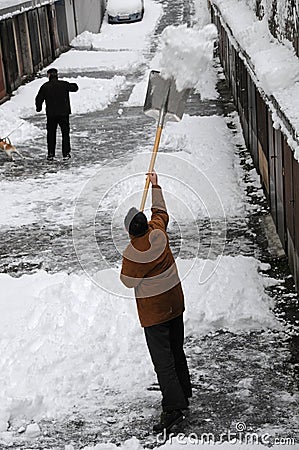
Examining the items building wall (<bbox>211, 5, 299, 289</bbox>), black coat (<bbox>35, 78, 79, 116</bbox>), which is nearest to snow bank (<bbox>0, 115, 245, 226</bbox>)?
building wall (<bbox>211, 5, 299, 289</bbox>)

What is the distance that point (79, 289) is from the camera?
8.22 metres

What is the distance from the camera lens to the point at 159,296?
19.0 feet

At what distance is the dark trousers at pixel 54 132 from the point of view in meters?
15.0

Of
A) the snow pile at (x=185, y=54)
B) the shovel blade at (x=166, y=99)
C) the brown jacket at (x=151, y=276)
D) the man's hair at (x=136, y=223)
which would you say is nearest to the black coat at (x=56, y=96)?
the snow pile at (x=185, y=54)

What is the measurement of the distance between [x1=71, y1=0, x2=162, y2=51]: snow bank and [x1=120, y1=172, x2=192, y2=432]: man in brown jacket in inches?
1043

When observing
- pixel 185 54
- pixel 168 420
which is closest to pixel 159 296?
pixel 168 420

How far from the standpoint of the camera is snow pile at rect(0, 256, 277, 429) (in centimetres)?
668

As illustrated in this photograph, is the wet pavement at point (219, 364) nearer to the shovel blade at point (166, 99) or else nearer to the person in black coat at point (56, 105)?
the shovel blade at point (166, 99)

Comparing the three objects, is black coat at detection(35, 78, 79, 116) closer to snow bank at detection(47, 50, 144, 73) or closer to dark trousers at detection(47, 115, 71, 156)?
dark trousers at detection(47, 115, 71, 156)

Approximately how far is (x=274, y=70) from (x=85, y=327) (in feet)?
11.8

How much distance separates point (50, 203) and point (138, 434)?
6.81m

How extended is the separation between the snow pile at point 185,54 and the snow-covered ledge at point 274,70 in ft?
2.74

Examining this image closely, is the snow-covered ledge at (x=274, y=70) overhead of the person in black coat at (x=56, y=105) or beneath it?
overhead

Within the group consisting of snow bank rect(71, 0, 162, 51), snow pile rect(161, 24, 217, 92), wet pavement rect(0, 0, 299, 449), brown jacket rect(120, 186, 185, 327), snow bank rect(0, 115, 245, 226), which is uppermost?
snow pile rect(161, 24, 217, 92)
